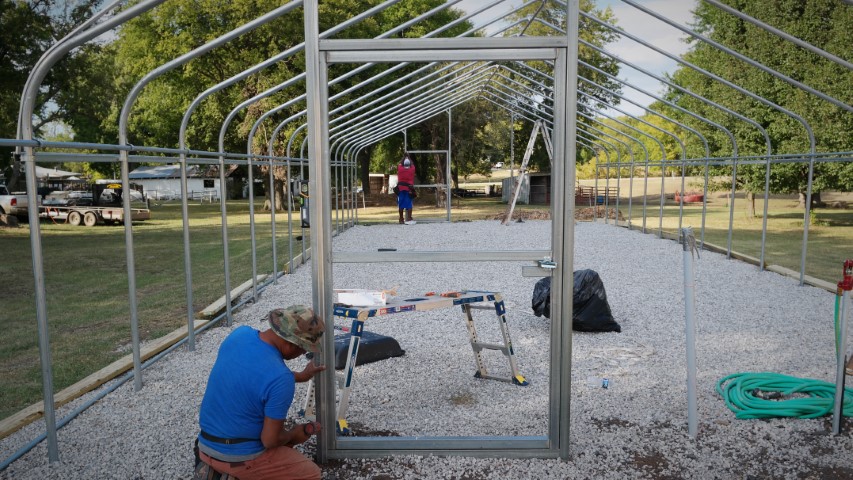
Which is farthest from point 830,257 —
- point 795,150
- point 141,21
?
point 141,21

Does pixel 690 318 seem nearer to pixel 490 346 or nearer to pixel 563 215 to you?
pixel 563 215

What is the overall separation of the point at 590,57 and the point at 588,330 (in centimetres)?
2621

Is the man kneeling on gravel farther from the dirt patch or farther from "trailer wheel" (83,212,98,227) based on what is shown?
"trailer wheel" (83,212,98,227)

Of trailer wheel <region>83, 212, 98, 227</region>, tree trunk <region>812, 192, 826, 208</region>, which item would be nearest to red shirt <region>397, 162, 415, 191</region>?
trailer wheel <region>83, 212, 98, 227</region>

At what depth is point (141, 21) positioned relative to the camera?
79.1 feet

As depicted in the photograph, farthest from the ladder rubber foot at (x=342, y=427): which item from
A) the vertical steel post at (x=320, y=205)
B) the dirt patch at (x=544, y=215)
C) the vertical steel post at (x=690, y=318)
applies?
the dirt patch at (x=544, y=215)

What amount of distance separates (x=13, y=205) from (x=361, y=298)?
64.7ft

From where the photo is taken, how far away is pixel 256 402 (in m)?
2.82

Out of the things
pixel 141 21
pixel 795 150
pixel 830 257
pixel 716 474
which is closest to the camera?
pixel 716 474

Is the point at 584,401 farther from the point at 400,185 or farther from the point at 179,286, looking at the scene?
the point at 400,185

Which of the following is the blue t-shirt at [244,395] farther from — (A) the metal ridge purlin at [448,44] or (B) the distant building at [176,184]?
(B) the distant building at [176,184]

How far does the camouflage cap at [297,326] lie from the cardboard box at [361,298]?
106 cm

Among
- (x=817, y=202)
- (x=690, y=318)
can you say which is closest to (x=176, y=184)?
(x=817, y=202)

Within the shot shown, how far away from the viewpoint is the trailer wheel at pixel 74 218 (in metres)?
20.0
